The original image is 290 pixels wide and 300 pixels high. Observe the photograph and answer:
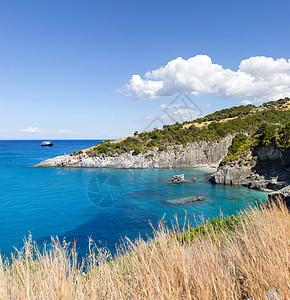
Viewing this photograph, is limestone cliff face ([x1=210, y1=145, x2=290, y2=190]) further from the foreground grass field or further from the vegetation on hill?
the foreground grass field

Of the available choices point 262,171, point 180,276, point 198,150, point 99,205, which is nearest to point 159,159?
point 198,150

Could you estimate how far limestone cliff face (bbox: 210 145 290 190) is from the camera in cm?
3032

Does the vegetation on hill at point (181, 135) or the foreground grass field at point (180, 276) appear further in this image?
the vegetation on hill at point (181, 135)

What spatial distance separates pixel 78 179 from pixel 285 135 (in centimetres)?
3961

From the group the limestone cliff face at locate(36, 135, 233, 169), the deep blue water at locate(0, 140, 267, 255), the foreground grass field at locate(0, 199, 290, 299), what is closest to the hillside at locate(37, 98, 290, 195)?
the limestone cliff face at locate(36, 135, 233, 169)

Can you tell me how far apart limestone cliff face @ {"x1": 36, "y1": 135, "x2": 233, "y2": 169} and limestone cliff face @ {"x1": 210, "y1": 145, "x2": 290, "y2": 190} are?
66.4 ft

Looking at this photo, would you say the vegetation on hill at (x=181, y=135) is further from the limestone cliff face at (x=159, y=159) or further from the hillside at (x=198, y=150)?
the limestone cliff face at (x=159, y=159)

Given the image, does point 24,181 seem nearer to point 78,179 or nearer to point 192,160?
point 78,179

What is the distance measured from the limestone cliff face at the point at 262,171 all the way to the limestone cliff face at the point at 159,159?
2025 cm

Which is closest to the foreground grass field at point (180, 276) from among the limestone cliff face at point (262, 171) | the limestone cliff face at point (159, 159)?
the limestone cliff face at point (262, 171)

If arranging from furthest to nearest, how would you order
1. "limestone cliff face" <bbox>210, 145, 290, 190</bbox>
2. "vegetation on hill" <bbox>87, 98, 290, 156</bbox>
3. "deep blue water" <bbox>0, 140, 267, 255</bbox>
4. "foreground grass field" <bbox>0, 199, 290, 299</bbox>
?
"vegetation on hill" <bbox>87, 98, 290, 156</bbox> → "limestone cliff face" <bbox>210, 145, 290, 190</bbox> → "deep blue water" <bbox>0, 140, 267, 255</bbox> → "foreground grass field" <bbox>0, 199, 290, 299</bbox>

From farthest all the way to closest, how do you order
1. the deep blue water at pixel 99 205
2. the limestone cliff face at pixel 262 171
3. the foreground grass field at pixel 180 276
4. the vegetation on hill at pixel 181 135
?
the vegetation on hill at pixel 181 135
the limestone cliff face at pixel 262 171
the deep blue water at pixel 99 205
the foreground grass field at pixel 180 276

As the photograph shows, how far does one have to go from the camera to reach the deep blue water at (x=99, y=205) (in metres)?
19.0

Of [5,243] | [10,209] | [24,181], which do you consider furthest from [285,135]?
[24,181]
